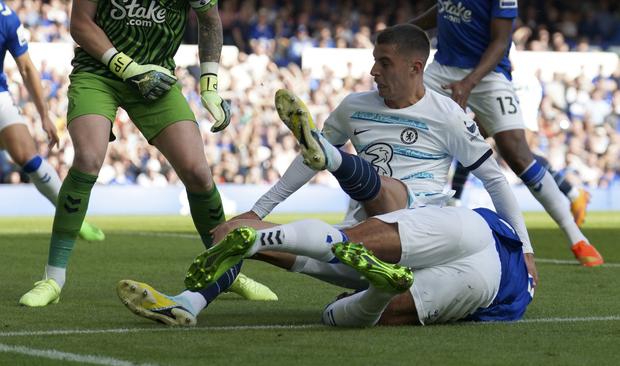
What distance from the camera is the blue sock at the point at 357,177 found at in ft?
16.9

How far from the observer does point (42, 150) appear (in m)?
19.4

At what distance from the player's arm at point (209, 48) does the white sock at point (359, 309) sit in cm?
165

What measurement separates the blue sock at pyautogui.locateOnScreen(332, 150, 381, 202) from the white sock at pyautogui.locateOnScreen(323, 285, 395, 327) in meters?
0.43

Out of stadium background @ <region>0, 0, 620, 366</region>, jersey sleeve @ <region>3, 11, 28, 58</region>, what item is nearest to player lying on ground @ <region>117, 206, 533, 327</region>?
stadium background @ <region>0, 0, 620, 366</region>

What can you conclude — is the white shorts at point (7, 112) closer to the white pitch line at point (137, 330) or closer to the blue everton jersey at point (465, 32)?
the blue everton jersey at point (465, 32)

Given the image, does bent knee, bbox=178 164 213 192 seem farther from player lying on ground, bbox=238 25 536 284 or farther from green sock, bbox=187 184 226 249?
player lying on ground, bbox=238 25 536 284

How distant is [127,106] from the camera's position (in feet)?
21.6

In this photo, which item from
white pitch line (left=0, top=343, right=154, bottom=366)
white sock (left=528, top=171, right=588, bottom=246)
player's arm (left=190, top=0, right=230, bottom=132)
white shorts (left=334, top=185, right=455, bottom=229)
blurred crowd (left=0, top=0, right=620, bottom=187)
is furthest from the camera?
blurred crowd (left=0, top=0, right=620, bottom=187)

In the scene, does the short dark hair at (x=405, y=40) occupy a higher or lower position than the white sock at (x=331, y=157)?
higher

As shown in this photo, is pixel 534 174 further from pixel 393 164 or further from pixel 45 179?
pixel 45 179

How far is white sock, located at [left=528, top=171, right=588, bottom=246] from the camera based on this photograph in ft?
30.3

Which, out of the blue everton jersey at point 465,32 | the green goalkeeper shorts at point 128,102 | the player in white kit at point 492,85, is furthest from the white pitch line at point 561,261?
the green goalkeeper shorts at point 128,102

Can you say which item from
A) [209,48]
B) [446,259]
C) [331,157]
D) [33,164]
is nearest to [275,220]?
[33,164]

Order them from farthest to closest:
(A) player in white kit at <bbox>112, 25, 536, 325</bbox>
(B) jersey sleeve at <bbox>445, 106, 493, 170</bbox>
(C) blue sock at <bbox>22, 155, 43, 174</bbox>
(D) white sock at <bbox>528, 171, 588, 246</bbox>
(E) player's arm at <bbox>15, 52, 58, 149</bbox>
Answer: (C) blue sock at <bbox>22, 155, 43, 174</bbox>
(D) white sock at <bbox>528, 171, 588, 246</bbox>
(E) player's arm at <bbox>15, 52, 58, 149</bbox>
(B) jersey sleeve at <bbox>445, 106, 493, 170</bbox>
(A) player in white kit at <bbox>112, 25, 536, 325</bbox>
